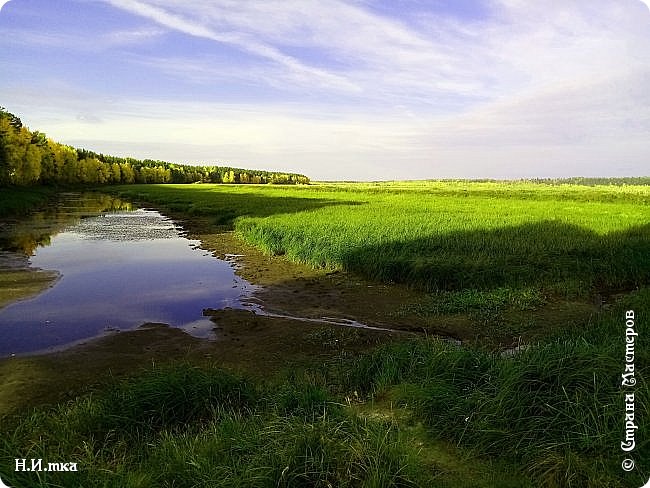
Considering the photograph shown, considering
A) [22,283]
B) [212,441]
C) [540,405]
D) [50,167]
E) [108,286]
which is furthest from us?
[50,167]

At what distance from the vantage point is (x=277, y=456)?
13.5 feet

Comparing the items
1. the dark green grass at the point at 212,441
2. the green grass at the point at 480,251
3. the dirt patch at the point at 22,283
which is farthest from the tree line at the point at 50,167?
the dark green grass at the point at 212,441

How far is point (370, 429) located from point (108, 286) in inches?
517

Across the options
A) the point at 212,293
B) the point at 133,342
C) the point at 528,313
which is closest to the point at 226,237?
the point at 212,293

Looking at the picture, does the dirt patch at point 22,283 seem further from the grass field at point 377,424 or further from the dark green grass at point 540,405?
the dark green grass at point 540,405

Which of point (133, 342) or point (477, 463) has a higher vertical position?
point (477, 463)

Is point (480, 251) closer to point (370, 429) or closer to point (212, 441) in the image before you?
point (370, 429)

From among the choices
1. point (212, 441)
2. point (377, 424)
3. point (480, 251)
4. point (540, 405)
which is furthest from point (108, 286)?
point (540, 405)

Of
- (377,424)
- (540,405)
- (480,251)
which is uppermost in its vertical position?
(480,251)

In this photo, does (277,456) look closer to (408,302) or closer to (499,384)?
(499,384)

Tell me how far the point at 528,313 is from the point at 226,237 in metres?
19.0

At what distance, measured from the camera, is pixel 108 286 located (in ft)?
50.2

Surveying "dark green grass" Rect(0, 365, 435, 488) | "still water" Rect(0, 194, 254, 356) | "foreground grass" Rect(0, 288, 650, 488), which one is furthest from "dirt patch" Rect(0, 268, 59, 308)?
"dark green grass" Rect(0, 365, 435, 488)

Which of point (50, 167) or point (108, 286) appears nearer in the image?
point (108, 286)
